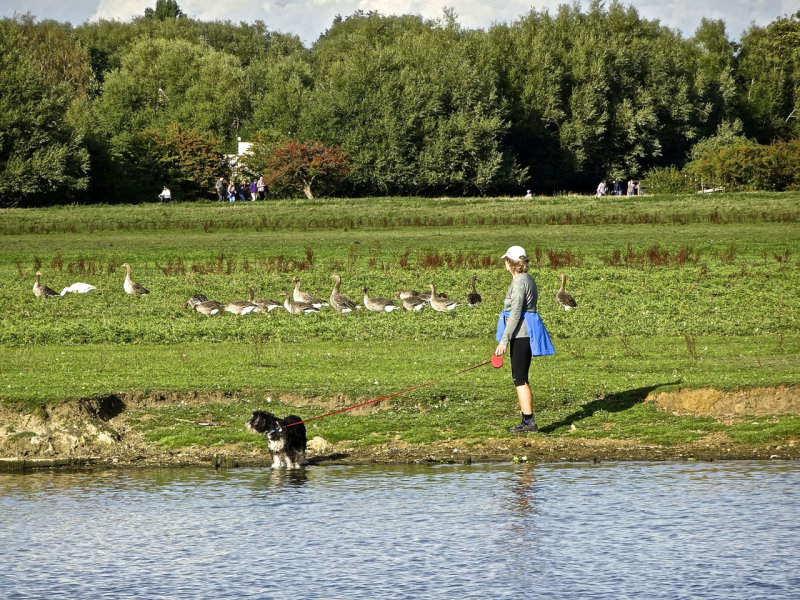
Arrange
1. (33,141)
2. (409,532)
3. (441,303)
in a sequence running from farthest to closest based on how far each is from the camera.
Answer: (33,141) < (441,303) < (409,532)

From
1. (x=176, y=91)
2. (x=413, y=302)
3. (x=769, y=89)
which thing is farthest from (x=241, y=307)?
(x=769, y=89)

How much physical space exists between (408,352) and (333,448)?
744cm

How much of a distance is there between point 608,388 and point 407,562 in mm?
8795

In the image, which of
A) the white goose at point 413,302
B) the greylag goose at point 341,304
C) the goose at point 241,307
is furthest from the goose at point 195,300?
the white goose at point 413,302

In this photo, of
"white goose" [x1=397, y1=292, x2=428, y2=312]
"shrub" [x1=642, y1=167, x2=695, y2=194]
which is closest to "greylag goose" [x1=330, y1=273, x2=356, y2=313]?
A: "white goose" [x1=397, y1=292, x2=428, y2=312]

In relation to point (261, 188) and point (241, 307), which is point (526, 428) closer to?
point (241, 307)

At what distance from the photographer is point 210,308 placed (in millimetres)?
30812

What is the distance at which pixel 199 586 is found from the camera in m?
11.9

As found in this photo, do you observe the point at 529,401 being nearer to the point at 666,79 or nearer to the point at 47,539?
the point at 47,539

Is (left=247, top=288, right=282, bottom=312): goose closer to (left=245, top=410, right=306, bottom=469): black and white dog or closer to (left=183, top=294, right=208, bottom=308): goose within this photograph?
(left=183, top=294, right=208, bottom=308): goose

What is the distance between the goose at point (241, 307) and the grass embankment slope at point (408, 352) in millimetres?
501

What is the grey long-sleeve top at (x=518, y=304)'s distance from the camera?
17.0 metres

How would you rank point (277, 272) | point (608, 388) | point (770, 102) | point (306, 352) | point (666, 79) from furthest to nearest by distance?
point (770, 102)
point (666, 79)
point (277, 272)
point (306, 352)
point (608, 388)

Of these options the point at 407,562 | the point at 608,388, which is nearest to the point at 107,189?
the point at 608,388
